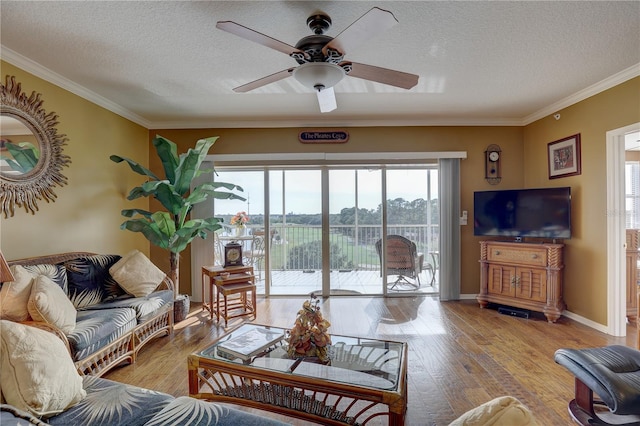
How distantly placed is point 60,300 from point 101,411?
1206 mm

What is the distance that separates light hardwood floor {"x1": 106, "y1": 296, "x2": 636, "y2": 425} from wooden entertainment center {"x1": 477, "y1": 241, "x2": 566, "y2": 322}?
0.19 m

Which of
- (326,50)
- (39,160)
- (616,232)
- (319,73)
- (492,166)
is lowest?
(616,232)

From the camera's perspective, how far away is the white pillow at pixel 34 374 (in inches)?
46.7

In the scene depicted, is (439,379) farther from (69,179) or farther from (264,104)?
(69,179)

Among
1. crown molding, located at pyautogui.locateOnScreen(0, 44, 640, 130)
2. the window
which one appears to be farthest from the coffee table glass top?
the window

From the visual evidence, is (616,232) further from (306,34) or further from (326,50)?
(306,34)

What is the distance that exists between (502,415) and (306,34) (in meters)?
2.37

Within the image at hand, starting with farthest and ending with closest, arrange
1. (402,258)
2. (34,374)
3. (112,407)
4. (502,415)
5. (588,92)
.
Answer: (402,258) < (588,92) < (112,407) < (34,374) < (502,415)

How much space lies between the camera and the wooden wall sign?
4.20 meters

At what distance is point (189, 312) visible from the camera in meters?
3.76

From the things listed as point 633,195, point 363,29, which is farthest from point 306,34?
point 633,195

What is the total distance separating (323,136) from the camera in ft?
13.8

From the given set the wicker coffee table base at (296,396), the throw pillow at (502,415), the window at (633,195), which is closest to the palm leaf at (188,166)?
the wicker coffee table base at (296,396)

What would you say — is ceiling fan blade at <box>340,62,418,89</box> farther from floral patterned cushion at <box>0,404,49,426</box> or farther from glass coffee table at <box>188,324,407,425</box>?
floral patterned cushion at <box>0,404,49,426</box>
